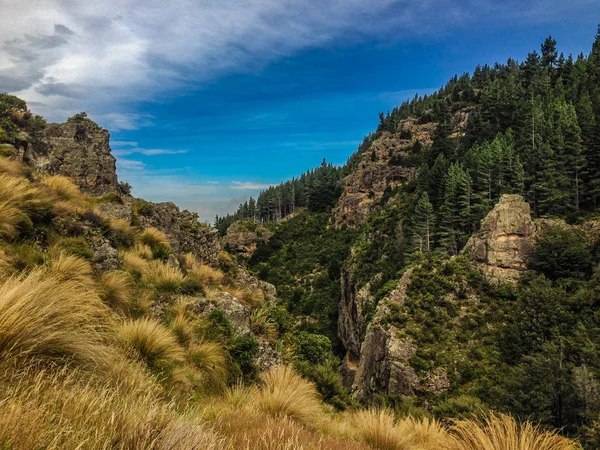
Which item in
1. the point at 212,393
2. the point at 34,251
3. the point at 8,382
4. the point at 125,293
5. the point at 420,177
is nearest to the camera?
the point at 8,382

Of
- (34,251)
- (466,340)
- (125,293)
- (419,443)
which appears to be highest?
(34,251)

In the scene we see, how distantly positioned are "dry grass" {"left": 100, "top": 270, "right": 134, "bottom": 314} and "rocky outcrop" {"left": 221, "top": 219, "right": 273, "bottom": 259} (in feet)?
247

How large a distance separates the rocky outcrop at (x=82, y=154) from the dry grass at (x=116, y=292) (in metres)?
Answer: 13.2

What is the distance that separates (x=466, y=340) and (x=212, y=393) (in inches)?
1206

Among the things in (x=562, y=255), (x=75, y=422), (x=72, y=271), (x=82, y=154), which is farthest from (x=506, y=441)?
(x=562, y=255)

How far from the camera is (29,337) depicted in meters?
2.45

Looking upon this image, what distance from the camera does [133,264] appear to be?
7641 mm

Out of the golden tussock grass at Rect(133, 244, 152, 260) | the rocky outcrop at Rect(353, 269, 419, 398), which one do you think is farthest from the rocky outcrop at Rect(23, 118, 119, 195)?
the rocky outcrop at Rect(353, 269, 419, 398)

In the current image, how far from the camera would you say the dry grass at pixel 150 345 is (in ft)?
13.6

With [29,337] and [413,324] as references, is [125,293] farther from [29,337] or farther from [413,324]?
[413,324]

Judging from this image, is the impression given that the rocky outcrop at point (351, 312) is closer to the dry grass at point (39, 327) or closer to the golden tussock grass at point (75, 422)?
the dry grass at point (39, 327)

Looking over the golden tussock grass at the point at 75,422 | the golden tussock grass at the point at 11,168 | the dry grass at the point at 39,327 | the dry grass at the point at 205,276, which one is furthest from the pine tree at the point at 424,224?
the golden tussock grass at the point at 75,422

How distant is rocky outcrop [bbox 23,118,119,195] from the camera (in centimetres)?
1686

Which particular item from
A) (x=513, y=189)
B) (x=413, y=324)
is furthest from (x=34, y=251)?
(x=513, y=189)
